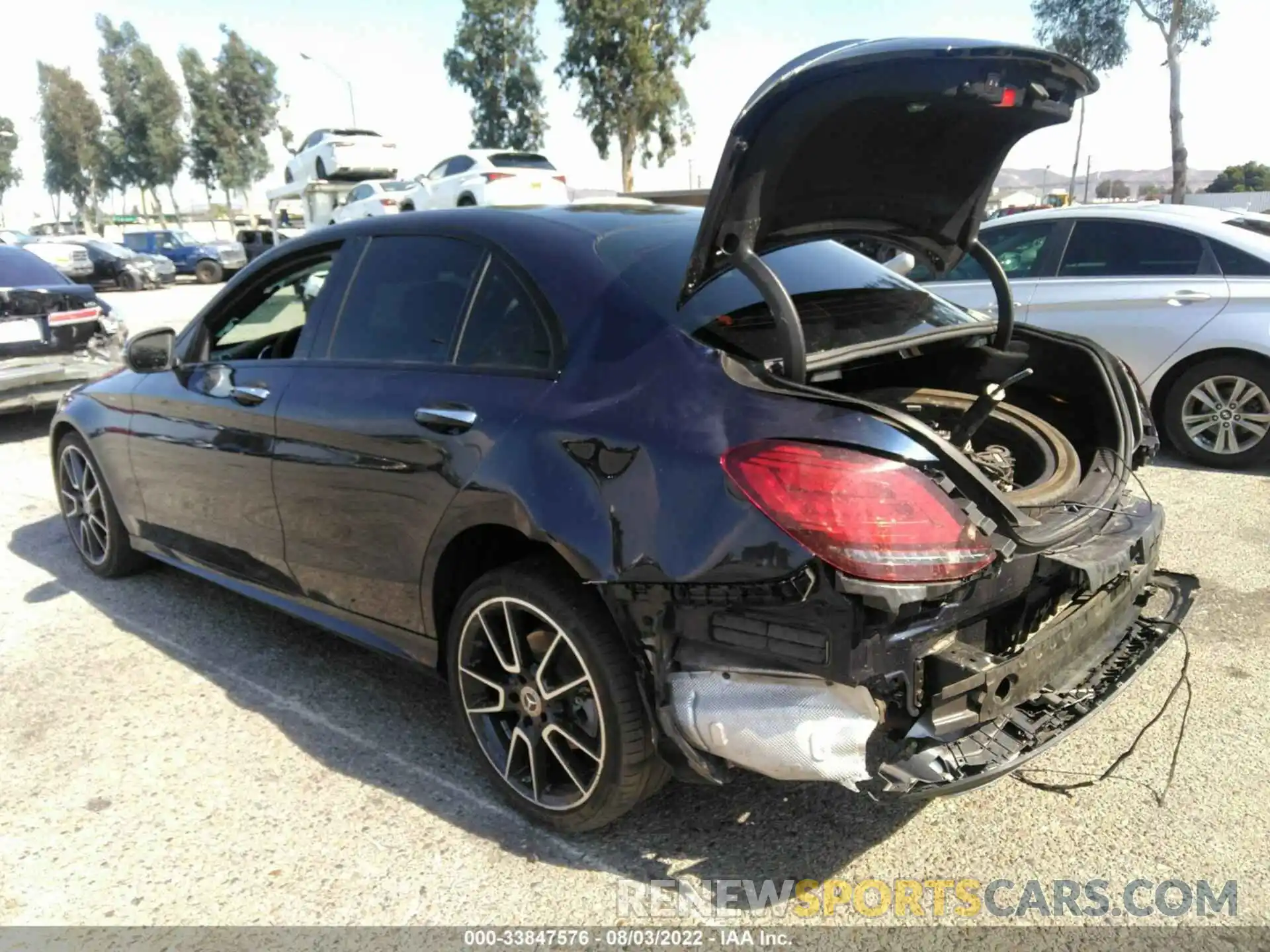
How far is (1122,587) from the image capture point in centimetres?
268

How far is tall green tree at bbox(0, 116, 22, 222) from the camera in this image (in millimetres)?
78500

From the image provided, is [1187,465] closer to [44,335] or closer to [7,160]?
[44,335]

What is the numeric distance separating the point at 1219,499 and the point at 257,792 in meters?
5.24

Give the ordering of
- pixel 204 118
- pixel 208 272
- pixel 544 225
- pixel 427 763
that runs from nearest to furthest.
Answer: pixel 544 225 → pixel 427 763 → pixel 208 272 → pixel 204 118

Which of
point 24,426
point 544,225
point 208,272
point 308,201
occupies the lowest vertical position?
point 208,272

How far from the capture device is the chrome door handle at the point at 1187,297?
20.1 feet

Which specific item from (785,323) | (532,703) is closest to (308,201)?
(532,703)

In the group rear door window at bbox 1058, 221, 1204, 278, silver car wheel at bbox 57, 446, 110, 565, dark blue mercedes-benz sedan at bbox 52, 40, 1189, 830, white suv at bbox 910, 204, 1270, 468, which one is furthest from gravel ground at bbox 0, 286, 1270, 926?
rear door window at bbox 1058, 221, 1204, 278

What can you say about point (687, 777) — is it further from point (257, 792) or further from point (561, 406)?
point (257, 792)

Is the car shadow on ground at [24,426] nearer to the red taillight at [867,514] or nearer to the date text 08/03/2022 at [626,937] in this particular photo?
the date text 08/03/2022 at [626,937]

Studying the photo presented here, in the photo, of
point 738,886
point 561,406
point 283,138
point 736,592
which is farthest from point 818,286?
point 283,138

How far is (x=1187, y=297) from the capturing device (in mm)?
A: 6195

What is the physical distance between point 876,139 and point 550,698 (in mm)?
1719

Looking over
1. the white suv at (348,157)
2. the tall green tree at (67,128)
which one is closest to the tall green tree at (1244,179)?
the white suv at (348,157)
